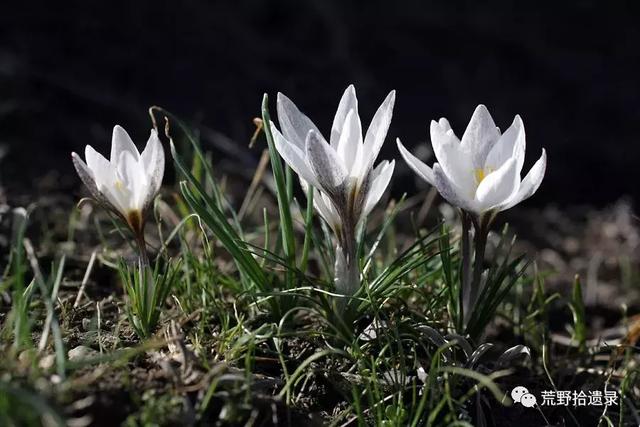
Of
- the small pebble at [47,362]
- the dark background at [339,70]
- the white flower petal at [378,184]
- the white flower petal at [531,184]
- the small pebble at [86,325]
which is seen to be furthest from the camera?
the dark background at [339,70]

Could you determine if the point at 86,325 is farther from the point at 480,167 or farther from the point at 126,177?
the point at 480,167

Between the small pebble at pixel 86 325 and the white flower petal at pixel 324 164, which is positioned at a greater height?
the white flower petal at pixel 324 164

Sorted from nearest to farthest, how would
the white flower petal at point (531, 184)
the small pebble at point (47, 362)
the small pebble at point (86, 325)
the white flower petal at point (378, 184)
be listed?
the small pebble at point (47, 362), the white flower petal at point (531, 184), the white flower petal at point (378, 184), the small pebble at point (86, 325)

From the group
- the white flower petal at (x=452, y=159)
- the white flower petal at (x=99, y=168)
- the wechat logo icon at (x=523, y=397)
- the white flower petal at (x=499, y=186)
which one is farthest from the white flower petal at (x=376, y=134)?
the wechat logo icon at (x=523, y=397)

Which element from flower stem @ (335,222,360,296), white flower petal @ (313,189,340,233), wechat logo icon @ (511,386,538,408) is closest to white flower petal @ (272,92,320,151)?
white flower petal @ (313,189,340,233)

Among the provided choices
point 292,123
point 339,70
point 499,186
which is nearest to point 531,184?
point 499,186

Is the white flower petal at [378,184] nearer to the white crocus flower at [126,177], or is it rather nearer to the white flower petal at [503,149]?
the white flower petal at [503,149]

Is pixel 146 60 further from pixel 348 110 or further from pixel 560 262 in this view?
pixel 348 110
